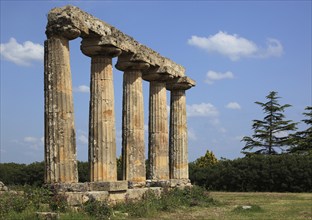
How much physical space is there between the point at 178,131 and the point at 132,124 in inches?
255

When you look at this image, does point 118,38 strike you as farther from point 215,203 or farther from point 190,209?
point 215,203

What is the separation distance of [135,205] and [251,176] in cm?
2641

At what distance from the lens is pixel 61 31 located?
18.9 meters

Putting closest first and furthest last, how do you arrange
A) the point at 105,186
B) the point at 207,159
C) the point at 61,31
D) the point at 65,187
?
the point at 65,187 → the point at 61,31 → the point at 105,186 → the point at 207,159

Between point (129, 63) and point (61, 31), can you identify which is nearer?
point (61, 31)

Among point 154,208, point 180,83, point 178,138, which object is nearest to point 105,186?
point 154,208

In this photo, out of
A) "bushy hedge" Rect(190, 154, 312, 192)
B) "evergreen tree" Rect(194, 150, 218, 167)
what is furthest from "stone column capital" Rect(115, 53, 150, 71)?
"evergreen tree" Rect(194, 150, 218, 167)

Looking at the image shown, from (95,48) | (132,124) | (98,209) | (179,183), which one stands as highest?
(95,48)

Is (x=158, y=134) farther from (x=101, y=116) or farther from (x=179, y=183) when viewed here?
(x=101, y=116)

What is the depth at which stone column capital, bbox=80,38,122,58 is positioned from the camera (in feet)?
69.6

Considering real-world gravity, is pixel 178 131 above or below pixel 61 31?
below

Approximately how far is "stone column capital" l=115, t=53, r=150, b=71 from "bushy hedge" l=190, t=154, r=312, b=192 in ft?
69.1

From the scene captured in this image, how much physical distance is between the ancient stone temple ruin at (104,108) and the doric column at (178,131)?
0.50 metres

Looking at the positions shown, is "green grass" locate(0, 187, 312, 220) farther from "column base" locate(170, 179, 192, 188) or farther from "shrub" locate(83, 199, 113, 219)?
"column base" locate(170, 179, 192, 188)
